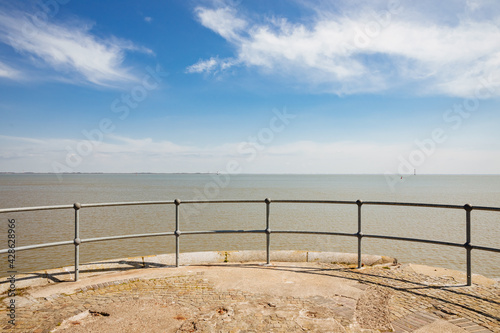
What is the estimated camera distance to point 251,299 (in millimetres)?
4031

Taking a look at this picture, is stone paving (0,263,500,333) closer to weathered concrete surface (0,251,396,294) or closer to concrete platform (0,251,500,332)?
concrete platform (0,251,500,332)

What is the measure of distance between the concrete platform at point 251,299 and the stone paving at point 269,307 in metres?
0.01

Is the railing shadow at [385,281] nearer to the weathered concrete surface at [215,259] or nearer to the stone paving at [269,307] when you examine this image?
the stone paving at [269,307]

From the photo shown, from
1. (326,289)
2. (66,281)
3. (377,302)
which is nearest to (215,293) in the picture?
(326,289)

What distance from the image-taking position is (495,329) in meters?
3.29

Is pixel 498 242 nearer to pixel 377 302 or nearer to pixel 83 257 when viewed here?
pixel 377 302

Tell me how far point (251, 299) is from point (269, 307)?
32 cm

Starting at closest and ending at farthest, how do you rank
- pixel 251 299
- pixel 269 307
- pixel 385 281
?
pixel 269 307 → pixel 251 299 → pixel 385 281

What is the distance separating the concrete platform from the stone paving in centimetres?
1

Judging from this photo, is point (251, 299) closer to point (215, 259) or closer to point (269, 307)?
point (269, 307)

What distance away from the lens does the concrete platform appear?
337 cm

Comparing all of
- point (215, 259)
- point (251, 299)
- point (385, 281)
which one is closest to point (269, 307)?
point (251, 299)

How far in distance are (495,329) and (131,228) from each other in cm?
1955

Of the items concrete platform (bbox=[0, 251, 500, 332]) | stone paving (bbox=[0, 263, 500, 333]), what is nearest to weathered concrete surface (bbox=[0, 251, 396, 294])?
concrete platform (bbox=[0, 251, 500, 332])
